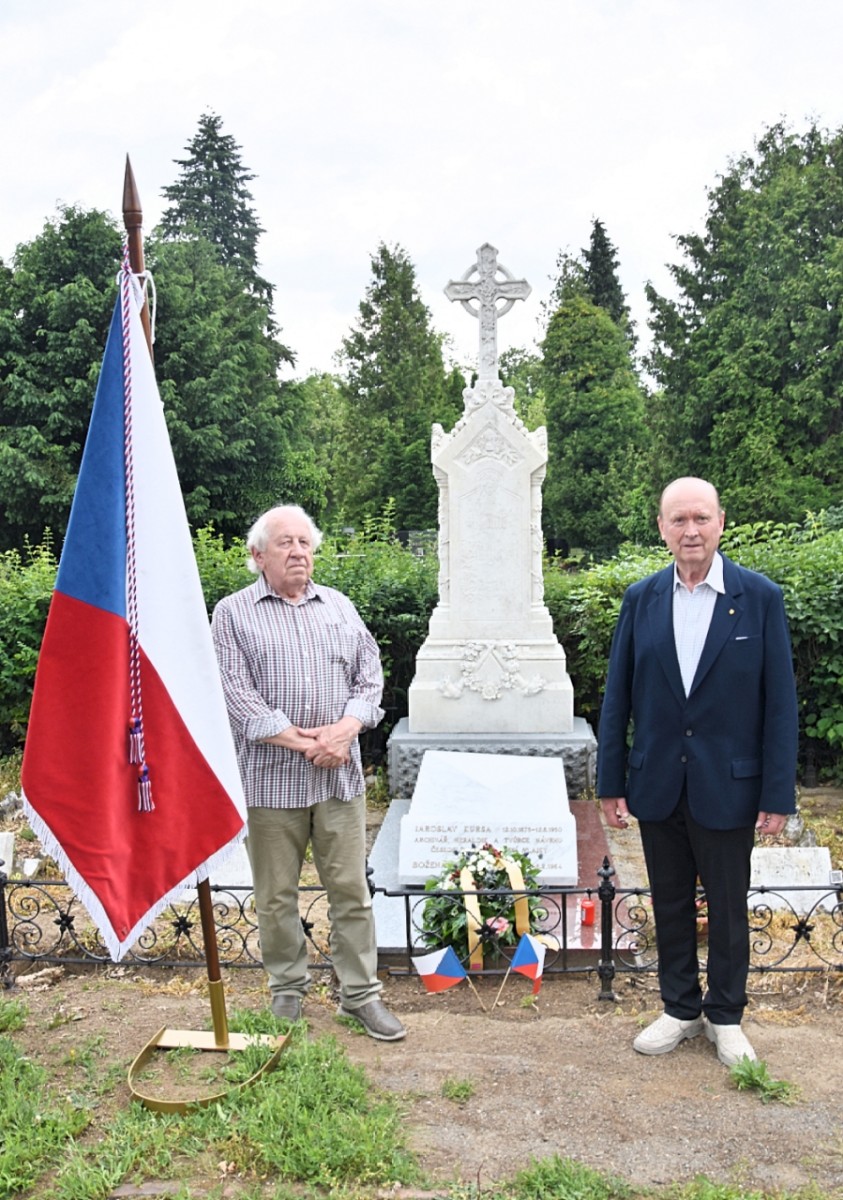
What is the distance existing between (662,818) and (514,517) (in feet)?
15.0

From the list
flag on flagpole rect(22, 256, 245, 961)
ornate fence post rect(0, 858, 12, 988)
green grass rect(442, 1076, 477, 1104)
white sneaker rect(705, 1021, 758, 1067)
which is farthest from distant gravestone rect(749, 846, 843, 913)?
ornate fence post rect(0, 858, 12, 988)

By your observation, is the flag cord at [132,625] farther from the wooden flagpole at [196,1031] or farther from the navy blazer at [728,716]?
the navy blazer at [728,716]

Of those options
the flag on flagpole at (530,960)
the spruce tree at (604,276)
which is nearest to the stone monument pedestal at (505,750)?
the flag on flagpole at (530,960)

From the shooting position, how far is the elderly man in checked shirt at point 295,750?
3.47 m

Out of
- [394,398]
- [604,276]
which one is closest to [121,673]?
[394,398]

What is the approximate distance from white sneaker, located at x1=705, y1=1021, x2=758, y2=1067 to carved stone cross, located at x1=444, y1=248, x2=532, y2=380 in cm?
557

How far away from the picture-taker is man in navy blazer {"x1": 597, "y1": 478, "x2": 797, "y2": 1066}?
317 centimetres

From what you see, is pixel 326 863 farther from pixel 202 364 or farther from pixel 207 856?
pixel 202 364

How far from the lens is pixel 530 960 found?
4.00m

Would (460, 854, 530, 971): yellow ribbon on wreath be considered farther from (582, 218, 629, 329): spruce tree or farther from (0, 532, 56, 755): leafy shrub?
(582, 218, 629, 329): spruce tree

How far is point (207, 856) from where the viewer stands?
3.12m

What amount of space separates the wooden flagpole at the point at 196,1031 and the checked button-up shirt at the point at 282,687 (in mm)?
462

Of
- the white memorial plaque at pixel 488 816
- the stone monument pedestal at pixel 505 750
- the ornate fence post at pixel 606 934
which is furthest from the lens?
the stone monument pedestal at pixel 505 750

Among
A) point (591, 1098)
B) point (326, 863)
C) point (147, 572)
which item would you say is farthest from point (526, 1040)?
point (147, 572)
